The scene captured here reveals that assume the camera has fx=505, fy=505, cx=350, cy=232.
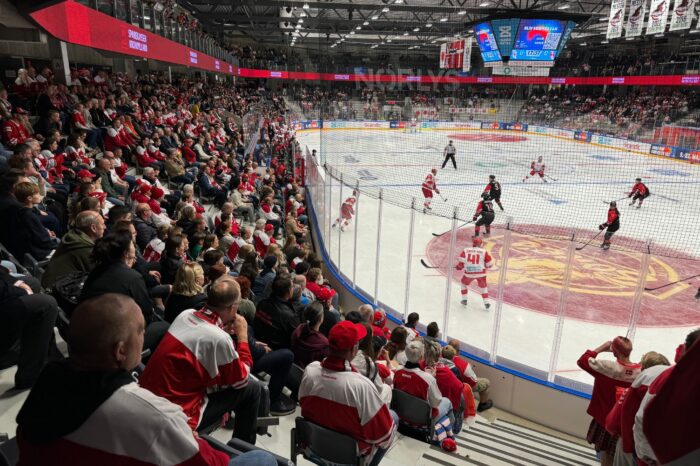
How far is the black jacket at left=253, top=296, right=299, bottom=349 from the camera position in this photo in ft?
13.8

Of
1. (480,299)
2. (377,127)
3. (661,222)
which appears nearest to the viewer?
(480,299)

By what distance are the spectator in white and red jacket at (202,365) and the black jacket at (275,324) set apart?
1.31 metres

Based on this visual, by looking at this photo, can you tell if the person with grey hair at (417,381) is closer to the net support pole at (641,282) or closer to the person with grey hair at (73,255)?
the person with grey hair at (73,255)

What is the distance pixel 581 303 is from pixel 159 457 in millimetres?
8270

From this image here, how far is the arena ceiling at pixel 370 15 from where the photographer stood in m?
30.4

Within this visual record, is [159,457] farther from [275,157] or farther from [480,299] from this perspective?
[275,157]

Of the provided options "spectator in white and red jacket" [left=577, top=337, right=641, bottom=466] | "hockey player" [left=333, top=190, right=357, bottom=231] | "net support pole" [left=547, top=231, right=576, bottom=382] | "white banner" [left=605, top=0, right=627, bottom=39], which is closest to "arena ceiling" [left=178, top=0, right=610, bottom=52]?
"white banner" [left=605, top=0, right=627, bottom=39]

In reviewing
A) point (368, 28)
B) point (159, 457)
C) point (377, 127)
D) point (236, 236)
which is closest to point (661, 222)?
point (236, 236)

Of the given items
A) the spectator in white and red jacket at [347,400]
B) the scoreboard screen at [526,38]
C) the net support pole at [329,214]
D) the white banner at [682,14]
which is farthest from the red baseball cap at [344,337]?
the scoreboard screen at [526,38]

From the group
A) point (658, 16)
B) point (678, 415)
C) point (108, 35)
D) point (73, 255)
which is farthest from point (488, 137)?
point (678, 415)

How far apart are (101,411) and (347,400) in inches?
63.3

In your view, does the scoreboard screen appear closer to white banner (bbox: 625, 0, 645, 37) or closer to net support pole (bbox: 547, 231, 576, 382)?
white banner (bbox: 625, 0, 645, 37)

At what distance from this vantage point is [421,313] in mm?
8289

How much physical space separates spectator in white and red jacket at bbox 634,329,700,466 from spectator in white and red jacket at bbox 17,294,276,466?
1.31 meters
